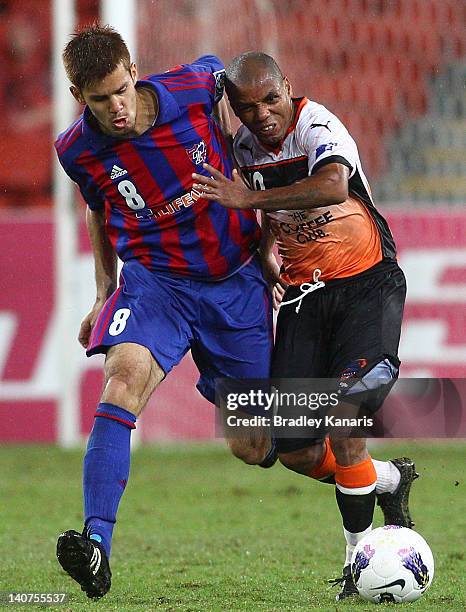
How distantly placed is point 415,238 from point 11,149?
12.9 feet

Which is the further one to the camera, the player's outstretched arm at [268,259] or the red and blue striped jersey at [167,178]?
the player's outstretched arm at [268,259]

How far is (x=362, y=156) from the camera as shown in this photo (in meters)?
9.48

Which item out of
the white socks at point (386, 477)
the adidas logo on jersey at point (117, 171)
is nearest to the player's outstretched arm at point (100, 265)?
the adidas logo on jersey at point (117, 171)

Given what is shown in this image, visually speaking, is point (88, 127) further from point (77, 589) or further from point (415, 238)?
point (415, 238)

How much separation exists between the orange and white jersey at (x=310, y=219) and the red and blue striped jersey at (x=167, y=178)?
154 millimetres

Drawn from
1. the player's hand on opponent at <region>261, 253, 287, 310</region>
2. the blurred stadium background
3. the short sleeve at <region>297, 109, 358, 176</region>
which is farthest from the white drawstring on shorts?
the blurred stadium background

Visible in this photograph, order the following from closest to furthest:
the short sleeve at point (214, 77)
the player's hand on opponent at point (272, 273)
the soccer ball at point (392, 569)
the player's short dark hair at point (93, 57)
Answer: the soccer ball at point (392, 569) < the player's short dark hair at point (93, 57) < the short sleeve at point (214, 77) < the player's hand on opponent at point (272, 273)

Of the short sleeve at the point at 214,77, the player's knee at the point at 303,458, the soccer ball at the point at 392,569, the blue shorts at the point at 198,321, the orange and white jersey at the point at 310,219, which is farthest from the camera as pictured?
the player's knee at the point at 303,458

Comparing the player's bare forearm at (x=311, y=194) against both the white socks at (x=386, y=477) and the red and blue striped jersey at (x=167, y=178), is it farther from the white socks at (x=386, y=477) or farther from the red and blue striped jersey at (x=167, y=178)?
the white socks at (x=386, y=477)

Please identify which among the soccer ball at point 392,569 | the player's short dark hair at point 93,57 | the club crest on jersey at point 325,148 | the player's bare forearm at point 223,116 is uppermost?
the player's short dark hair at point 93,57

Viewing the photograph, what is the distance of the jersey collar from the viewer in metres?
4.56

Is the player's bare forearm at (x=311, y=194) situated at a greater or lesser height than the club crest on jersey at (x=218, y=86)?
lesser

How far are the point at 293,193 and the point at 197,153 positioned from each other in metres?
0.49

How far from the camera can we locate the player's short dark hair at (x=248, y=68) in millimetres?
4477
